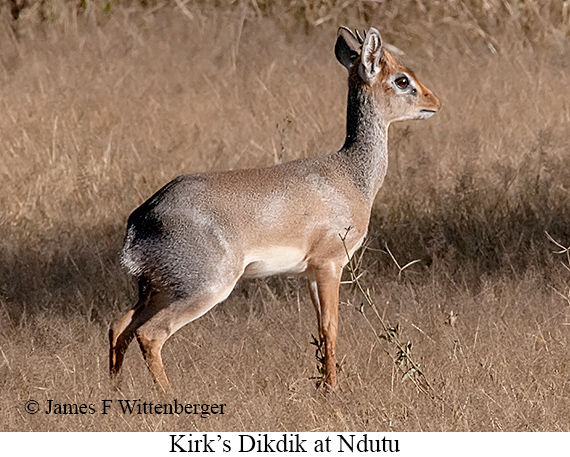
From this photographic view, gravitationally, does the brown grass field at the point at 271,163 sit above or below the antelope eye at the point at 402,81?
below

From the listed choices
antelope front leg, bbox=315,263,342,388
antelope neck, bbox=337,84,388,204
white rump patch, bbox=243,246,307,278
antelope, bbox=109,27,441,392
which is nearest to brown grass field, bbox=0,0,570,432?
antelope front leg, bbox=315,263,342,388

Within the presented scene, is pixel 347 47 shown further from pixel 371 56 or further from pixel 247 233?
pixel 247 233

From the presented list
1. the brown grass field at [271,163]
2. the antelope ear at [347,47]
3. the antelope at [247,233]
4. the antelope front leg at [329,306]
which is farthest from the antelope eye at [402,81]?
the brown grass field at [271,163]

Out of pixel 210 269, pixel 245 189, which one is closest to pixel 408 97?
pixel 245 189

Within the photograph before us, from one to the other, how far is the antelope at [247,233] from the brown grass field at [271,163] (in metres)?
0.28

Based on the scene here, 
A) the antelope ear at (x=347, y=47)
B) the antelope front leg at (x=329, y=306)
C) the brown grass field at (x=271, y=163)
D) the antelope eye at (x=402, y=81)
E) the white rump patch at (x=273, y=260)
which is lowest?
the brown grass field at (x=271, y=163)

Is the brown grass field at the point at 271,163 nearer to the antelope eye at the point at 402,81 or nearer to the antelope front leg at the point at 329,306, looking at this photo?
the antelope front leg at the point at 329,306

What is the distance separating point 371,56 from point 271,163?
2.62 m

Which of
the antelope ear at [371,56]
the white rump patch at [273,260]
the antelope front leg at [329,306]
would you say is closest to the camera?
the white rump patch at [273,260]

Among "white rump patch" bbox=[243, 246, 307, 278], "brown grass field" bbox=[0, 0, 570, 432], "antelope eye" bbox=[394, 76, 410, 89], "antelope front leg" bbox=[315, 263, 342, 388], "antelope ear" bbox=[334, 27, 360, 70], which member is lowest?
"brown grass field" bbox=[0, 0, 570, 432]

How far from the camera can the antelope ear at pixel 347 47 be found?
548cm

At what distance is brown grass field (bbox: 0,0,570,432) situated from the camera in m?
4.64

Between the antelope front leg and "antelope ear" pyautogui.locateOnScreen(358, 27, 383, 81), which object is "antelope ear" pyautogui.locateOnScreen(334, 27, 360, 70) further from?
the antelope front leg

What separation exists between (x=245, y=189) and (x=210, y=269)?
38 centimetres
